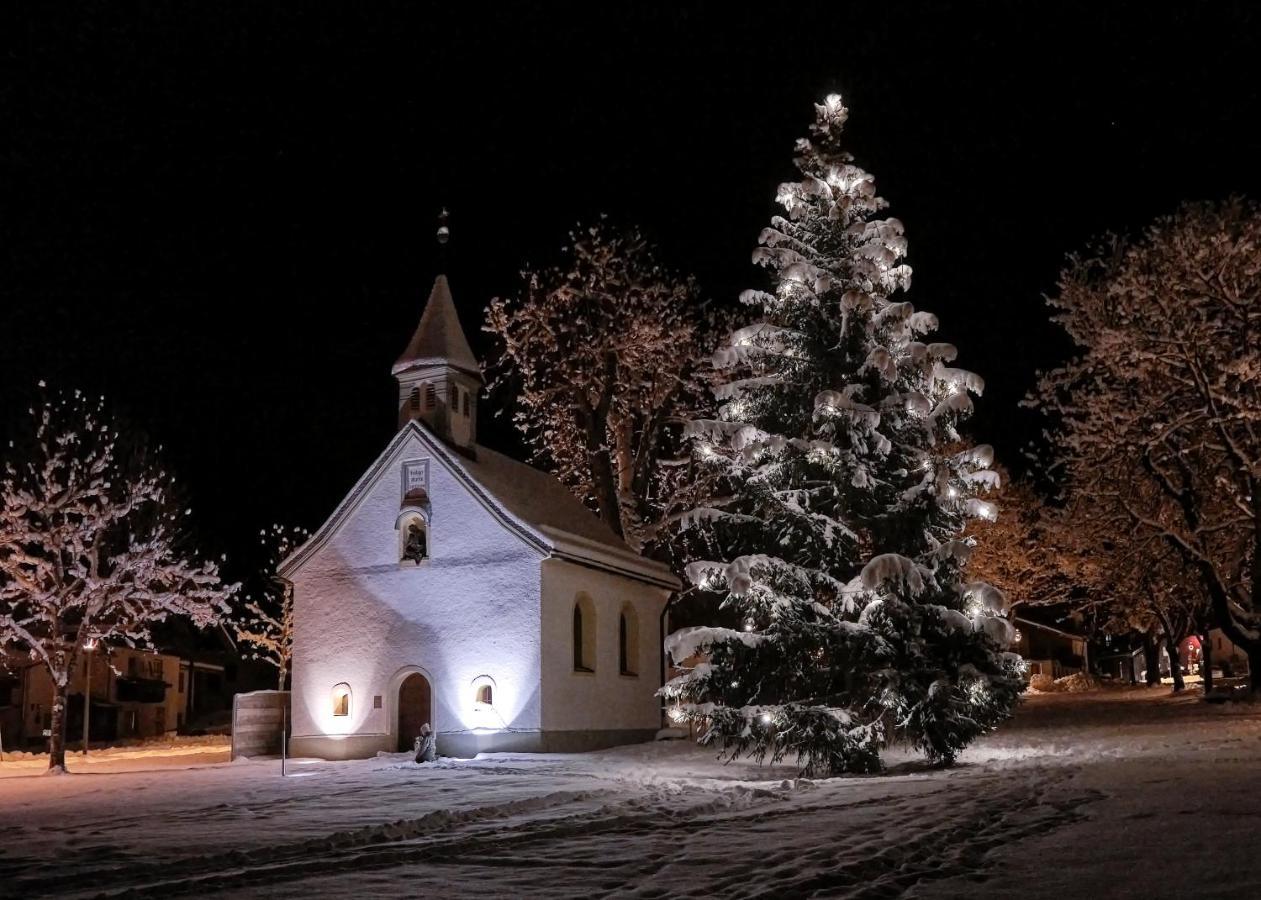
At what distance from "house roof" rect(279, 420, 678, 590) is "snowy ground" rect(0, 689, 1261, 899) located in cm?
691

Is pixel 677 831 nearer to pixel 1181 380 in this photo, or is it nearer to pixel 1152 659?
pixel 1181 380

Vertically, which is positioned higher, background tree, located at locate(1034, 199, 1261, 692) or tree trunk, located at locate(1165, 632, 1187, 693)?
background tree, located at locate(1034, 199, 1261, 692)

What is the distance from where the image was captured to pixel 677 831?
13930 millimetres

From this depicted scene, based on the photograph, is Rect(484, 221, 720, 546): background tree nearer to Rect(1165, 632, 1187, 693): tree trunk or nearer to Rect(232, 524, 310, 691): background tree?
Rect(232, 524, 310, 691): background tree

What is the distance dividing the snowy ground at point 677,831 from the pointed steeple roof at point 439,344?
12.4m

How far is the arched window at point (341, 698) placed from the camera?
30844 millimetres

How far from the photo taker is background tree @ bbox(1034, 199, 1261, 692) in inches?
1209

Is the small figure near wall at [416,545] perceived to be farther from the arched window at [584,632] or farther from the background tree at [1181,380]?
the background tree at [1181,380]

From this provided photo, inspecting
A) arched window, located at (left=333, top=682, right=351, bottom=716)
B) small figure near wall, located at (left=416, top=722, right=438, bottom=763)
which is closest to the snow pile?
arched window, located at (left=333, top=682, right=351, bottom=716)

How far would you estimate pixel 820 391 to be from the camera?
863 inches

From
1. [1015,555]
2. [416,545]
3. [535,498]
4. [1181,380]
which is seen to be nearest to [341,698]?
[416,545]

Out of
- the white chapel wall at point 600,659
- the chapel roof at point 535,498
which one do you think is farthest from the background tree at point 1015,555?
the chapel roof at point 535,498

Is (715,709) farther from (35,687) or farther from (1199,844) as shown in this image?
(35,687)

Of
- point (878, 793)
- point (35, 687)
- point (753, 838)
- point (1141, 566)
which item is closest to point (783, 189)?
point (878, 793)
